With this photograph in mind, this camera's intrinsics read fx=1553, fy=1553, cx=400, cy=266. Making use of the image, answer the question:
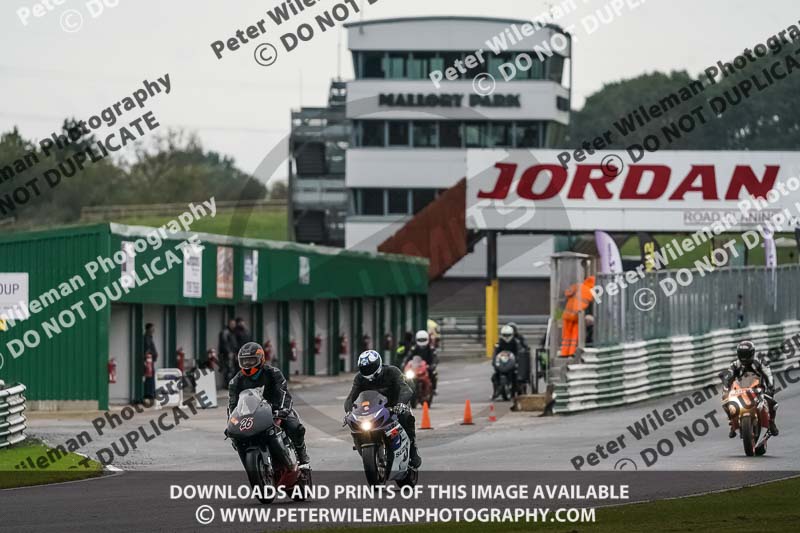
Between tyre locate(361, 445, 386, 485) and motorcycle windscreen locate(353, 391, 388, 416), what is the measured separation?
38 cm

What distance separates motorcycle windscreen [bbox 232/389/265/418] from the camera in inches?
587

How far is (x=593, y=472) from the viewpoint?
18.3m

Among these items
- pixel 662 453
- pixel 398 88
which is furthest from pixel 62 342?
pixel 398 88

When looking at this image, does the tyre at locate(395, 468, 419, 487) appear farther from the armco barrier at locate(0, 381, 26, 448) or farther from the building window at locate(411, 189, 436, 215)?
the building window at locate(411, 189, 436, 215)

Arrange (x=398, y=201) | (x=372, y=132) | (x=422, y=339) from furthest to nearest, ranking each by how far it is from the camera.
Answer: (x=372, y=132) → (x=398, y=201) → (x=422, y=339)

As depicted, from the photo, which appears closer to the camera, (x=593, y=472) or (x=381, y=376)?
(x=381, y=376)

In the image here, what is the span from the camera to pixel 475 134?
280 feet

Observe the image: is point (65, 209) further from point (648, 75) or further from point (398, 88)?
point (648, 75)

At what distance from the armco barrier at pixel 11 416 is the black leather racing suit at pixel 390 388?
7.91 meters

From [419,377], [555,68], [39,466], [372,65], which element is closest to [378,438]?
[39,466]

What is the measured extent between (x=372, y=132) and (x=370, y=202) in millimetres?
3912

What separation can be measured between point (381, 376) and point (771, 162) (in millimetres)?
41084

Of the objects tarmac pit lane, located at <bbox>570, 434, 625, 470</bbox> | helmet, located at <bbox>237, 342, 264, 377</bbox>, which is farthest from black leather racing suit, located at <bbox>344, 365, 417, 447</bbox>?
tarmac pit lane, located at <bbox>570, 434, 625, 470</bbox>

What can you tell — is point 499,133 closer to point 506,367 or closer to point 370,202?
point 370,202
